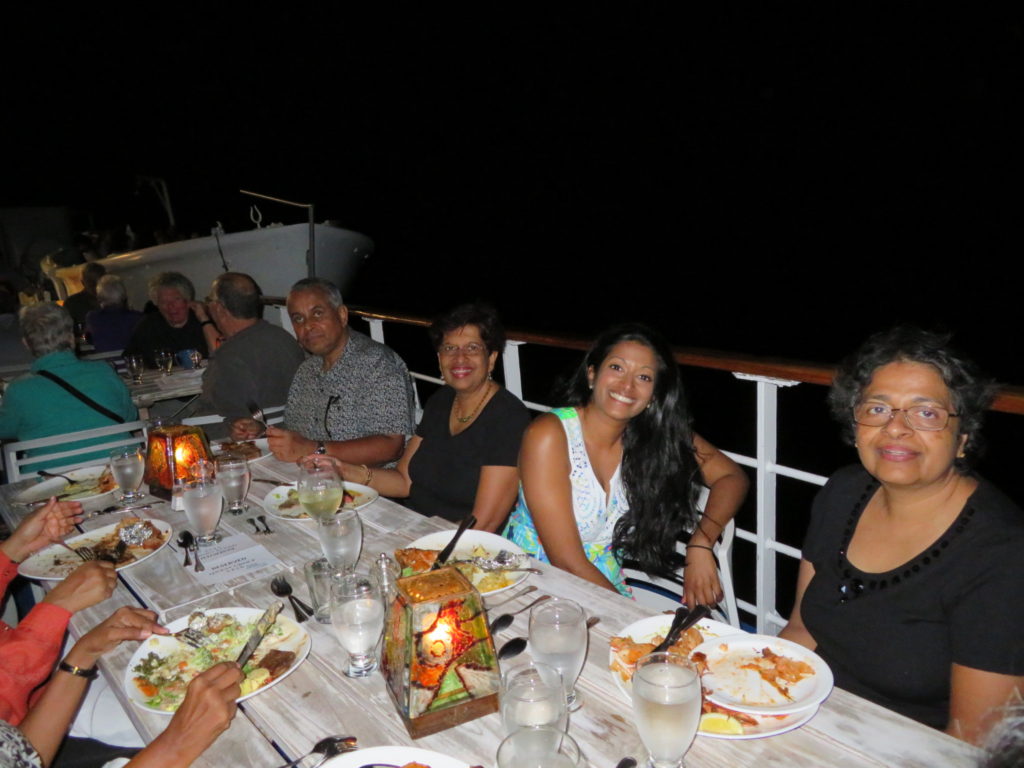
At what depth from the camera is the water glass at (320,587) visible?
1.37m

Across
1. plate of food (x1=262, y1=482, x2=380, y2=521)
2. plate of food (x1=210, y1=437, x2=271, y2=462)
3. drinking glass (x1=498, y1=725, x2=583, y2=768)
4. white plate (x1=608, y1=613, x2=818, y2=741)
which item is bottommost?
white plate (x1=608, y1=613, x2=818, y2=741)

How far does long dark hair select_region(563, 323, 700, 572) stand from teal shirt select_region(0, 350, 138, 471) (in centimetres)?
238

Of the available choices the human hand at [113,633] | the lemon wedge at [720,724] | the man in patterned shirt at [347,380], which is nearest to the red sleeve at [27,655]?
the human hand at [113,633]

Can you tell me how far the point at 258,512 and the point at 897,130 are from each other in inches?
1220

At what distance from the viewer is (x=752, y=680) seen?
1133 mm

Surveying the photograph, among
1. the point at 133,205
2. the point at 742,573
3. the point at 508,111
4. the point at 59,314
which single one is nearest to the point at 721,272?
the point at 508,111

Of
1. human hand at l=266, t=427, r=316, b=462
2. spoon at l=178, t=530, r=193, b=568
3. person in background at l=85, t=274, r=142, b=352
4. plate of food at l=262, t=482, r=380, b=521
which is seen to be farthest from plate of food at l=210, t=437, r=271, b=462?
person in background at l=85, t=274, r=142, b=352

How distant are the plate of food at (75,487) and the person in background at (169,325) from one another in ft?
8.57

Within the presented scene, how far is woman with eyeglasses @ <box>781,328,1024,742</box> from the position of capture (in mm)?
1214

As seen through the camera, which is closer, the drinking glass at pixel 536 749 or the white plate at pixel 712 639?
the drinking glass at pixel 536 749

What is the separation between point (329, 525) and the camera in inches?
58.9

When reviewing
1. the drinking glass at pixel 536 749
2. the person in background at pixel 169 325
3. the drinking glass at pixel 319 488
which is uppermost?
the person in background at pixel 169 325

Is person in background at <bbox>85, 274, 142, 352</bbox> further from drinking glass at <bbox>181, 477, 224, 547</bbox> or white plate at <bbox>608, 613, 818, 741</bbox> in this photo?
white plate at <bbox>608, 613, 818, 741</bbox>

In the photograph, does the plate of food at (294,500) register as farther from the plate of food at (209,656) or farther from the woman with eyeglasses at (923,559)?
the woman with eyeglasses at (923,559)
